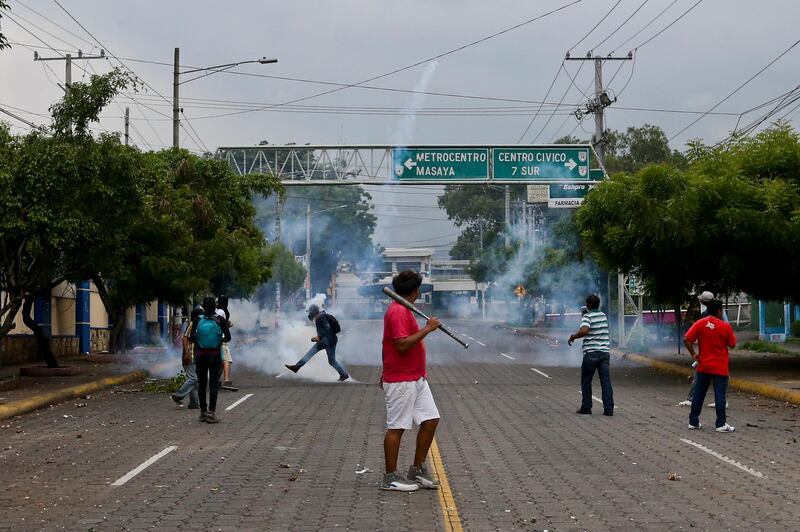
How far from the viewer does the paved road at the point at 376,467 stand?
341 inches

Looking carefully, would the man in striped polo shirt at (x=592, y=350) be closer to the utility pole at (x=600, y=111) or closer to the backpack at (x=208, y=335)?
the backpack at (x=208, y=335)

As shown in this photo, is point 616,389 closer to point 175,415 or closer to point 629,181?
point 629,181

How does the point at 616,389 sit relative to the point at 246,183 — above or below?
below

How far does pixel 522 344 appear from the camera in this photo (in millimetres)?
44438

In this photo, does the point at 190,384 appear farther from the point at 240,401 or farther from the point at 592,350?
the point at 592,350

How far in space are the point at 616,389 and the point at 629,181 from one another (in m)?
5.45

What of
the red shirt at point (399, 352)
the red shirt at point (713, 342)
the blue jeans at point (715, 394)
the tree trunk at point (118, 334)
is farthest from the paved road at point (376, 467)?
the tree trunk at point (118, 334)

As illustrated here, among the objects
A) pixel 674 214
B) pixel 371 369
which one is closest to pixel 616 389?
pixel 674 214

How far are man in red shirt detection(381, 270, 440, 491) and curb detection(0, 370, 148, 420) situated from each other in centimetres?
943

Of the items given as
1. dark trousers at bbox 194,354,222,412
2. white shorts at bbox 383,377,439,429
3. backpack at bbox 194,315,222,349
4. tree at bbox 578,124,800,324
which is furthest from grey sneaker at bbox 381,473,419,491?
tree at bbox 578,124,800,324

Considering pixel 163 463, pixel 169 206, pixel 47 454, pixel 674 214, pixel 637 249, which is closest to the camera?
pixel 163 463

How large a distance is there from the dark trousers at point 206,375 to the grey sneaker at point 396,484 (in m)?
6.20

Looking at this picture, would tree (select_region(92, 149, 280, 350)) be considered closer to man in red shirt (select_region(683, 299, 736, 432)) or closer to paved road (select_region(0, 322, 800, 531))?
paved road (select_region(0, 322, 800, 531))

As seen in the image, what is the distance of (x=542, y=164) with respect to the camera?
35.6 metres
